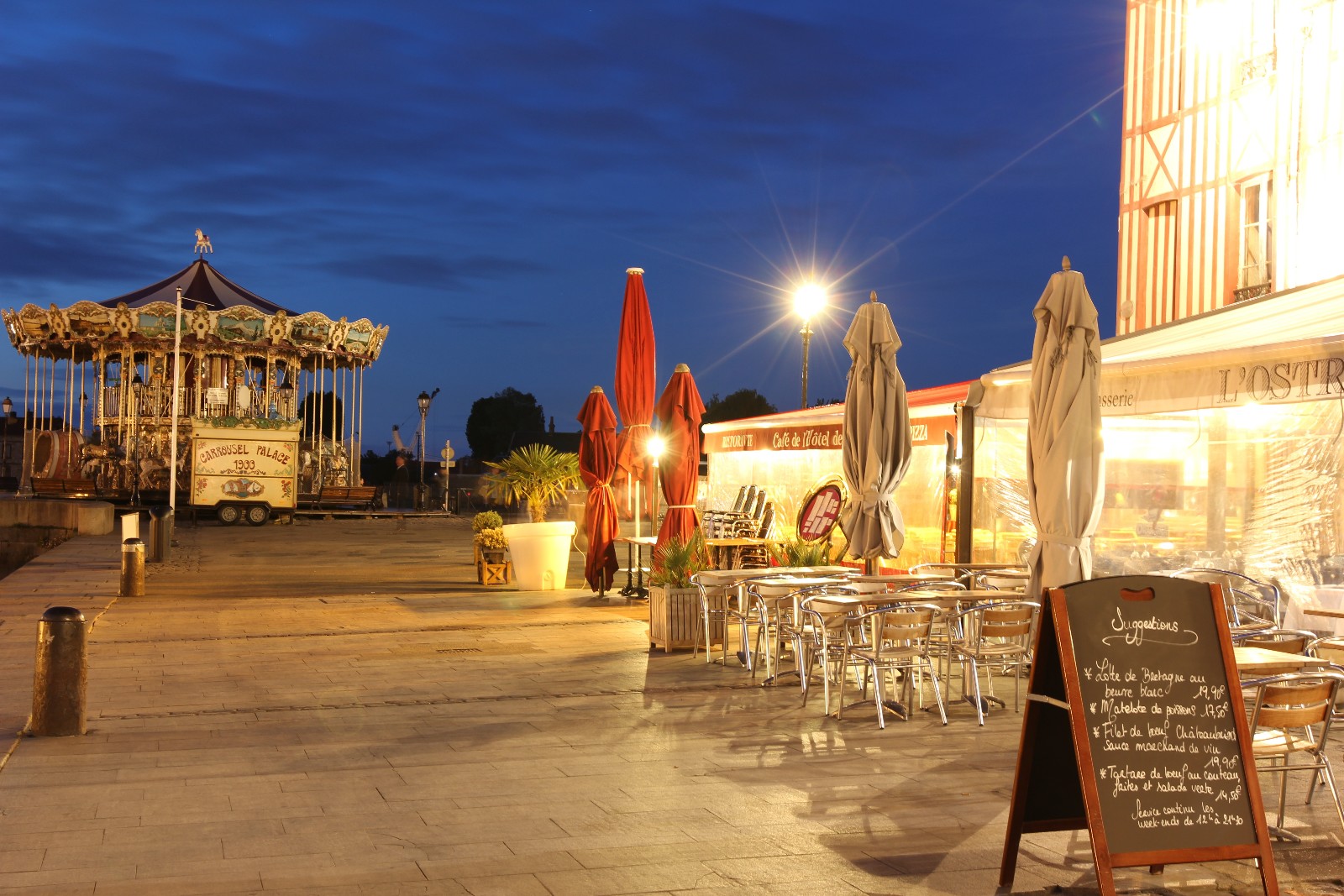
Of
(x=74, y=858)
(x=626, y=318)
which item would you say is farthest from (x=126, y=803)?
(x=626, y=318)

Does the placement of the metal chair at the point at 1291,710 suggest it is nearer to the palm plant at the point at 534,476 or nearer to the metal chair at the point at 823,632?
the metal chair at the point at 823,632

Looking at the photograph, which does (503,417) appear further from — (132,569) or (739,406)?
(132,569)

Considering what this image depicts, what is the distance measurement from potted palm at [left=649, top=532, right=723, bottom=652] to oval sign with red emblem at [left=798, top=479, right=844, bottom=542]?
187 inches

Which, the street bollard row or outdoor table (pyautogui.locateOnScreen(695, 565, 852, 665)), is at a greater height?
outdoor table (pyautogui.locateOnScreen(695, 565, 852, 665))

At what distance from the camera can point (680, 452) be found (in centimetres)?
1391

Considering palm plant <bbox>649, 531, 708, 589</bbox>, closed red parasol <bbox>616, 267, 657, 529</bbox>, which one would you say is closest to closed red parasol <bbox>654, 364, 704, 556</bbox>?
closed red parasol <bbox>616, 267, 657, 529</bbox>

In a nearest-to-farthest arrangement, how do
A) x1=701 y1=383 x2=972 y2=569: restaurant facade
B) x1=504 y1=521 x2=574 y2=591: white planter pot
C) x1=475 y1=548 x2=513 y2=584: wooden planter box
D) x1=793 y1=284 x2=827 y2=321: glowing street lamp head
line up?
x1=701 y1=383 x2=972 y2=569: restaurant facade → x1=504 y1=521 x2=574 y2=591: white planter pot → x1=475 y1=548 x2=513 y2=584: wooden planter box → x1=793 y1=284 x2=827 y2=321: glowing street lamp head

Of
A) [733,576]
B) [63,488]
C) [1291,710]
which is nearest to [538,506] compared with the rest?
[733,576]

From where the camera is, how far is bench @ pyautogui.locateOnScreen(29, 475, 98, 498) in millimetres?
31391

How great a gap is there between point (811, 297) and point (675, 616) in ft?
37.8

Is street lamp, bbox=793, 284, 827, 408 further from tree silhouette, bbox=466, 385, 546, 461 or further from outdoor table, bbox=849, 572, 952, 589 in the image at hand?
tree silhouette, bbox=466, 385, 546, 461

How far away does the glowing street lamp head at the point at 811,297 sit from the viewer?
20891mm

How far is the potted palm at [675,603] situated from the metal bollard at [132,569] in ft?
24.2

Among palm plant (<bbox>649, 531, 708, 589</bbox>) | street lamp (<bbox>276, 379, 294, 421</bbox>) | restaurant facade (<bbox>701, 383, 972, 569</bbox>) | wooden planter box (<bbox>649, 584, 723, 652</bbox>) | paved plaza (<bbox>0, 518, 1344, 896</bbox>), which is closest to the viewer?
paved plaza (<bbox>0, 518, 1344, 896</bbox>)
